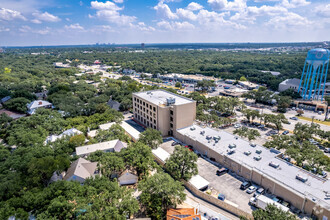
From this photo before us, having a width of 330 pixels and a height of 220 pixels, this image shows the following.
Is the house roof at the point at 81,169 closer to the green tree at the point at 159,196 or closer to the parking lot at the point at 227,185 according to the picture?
the green tree at the point at 159,196

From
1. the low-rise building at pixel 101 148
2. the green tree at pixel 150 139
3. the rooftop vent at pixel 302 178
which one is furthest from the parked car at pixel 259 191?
the low-rise building at pixel 101 148

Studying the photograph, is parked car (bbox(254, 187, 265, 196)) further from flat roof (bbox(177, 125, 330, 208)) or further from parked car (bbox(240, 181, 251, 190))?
flat roof (bbox(177, 125, 330, 208))

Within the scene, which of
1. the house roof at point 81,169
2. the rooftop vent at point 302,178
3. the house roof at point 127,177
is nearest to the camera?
the rooftop vent at point 302,178

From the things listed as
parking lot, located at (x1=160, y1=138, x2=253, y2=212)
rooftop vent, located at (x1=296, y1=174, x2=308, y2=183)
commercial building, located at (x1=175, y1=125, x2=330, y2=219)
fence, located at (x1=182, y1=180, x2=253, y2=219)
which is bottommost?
parking lot, located at (x1=160, y1=138, x2=253, y2=212)

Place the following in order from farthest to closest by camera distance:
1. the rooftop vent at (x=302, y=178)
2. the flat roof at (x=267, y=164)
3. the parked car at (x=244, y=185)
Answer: the parked car at (x=244, y=185)
the rooftop vent at (x=302, y=178)
the flat roof at (x=267, y=164)

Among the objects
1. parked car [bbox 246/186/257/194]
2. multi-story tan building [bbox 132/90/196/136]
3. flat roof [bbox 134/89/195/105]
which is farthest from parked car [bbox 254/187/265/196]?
flat roof [bbox 134/89/195/105]

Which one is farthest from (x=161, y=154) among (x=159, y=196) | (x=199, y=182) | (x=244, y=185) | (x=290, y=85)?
(x=290, y=85)

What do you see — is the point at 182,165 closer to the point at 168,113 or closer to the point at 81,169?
the point at 81,169
